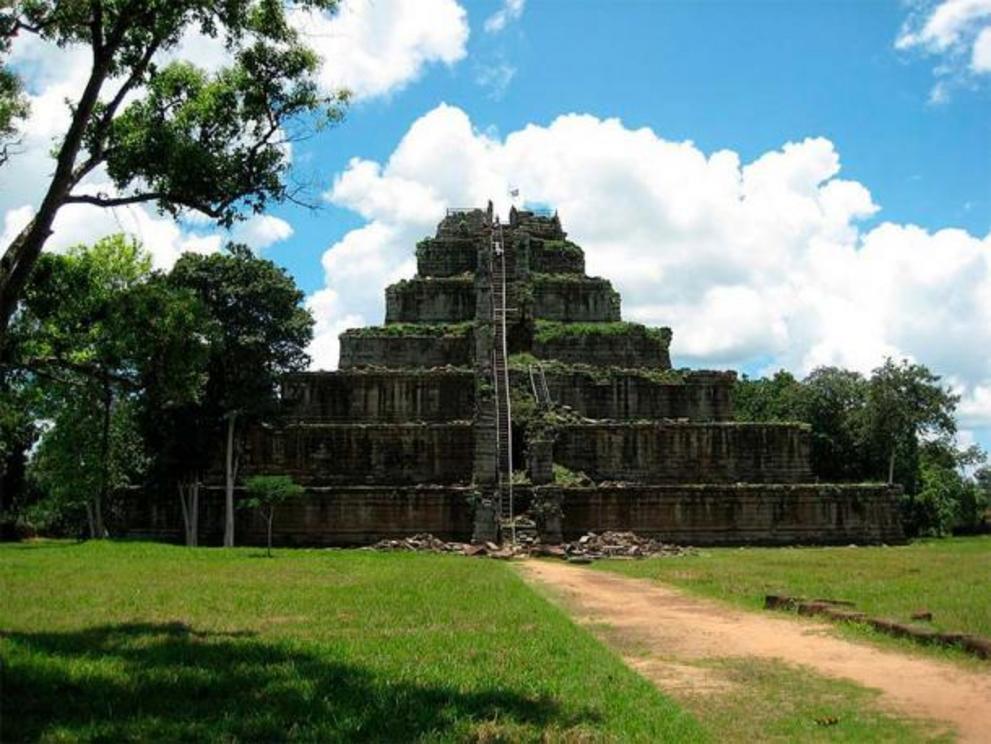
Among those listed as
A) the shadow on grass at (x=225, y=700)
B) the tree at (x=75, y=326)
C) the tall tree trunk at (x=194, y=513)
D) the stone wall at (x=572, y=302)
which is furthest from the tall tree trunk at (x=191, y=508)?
the shadow on grass at (x=225, y=700)

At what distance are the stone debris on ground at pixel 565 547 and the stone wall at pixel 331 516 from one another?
1.14 metres

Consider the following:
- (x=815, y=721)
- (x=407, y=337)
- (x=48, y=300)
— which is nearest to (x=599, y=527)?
(x=407, y=337)

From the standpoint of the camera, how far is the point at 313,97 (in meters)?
12.2

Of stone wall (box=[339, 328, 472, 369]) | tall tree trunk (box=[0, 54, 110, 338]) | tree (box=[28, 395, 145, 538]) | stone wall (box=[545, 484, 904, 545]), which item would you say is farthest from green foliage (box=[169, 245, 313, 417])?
tall tree trunk (box=[0, 54, 110, 338])

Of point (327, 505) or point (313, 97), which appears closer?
point (313, 97)

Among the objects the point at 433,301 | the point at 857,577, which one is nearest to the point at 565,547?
the point at 857,577

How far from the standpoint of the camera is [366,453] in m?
34.2

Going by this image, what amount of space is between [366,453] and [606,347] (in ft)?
36.8

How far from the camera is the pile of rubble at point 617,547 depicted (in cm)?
2855

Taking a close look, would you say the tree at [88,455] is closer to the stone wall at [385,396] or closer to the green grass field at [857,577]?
the stone wall at [385,396]

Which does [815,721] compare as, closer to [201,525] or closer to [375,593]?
[375,593]

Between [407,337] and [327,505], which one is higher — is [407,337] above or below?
above

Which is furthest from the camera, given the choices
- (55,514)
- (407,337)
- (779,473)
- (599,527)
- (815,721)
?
(55,514)

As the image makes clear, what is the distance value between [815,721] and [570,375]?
29.2m
